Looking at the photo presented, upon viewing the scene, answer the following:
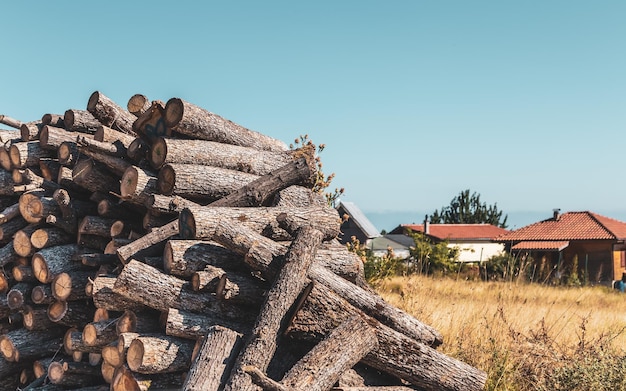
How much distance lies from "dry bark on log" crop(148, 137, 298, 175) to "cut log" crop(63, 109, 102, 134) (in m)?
2.35

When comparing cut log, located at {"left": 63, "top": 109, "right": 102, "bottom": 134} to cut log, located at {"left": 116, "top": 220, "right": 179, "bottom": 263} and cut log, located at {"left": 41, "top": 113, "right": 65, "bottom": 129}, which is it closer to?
cut log, located at {"left": 41, "top": 113, "right": 65, "bottom": 129}

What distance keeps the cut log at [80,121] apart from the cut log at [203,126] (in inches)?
86.2

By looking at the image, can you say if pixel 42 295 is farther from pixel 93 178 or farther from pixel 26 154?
pixel 26 154

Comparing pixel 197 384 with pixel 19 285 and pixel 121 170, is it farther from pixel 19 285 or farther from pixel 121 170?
pixel 19 285

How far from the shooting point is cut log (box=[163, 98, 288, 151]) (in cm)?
804

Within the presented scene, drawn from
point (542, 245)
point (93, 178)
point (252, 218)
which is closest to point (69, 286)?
point (93, 178)

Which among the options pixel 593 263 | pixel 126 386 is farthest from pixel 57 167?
pixel 593 263

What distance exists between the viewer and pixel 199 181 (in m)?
7.80

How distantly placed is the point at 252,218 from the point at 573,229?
99.5ft

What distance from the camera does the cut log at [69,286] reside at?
748 centimetres

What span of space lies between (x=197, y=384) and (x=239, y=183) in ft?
11.8

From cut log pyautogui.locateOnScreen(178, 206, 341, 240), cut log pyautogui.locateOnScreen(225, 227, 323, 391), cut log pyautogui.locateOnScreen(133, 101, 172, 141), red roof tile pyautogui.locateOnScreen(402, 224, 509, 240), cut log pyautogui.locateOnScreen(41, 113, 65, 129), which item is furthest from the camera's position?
red roof tile pyautogui.locateOnScreen(402, 224, 509, 240)

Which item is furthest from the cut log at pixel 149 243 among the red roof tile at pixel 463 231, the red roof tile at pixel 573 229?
the red roof tile at pixel 463 231

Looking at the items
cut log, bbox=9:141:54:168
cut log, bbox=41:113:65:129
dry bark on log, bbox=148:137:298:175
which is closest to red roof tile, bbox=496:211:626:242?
dry bark on log, bbox=148:137:298:175
